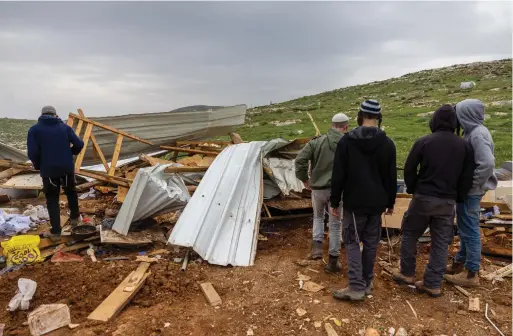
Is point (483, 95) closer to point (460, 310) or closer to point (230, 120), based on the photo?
point (230, 120)

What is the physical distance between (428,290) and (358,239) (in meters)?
1.00

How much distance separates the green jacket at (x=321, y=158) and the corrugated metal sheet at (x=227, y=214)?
1186 millimetres

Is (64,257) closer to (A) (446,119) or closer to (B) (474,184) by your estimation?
(A) (446,119)

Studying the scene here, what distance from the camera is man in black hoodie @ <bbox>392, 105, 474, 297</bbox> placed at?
4059mm


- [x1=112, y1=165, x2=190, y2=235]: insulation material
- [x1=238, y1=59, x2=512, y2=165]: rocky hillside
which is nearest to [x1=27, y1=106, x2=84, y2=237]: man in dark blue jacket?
[x1=112, y1=165, x2=190, y2=235]: insulation material

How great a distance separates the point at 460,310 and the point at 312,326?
62.7 inches

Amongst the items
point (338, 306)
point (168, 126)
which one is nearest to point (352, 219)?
point (338, 306)

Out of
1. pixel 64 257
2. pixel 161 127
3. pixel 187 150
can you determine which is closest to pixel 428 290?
pixel 64 257

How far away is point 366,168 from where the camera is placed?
157 inches

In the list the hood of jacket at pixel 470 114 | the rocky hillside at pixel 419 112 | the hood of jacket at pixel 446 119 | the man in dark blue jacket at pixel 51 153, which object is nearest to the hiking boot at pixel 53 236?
the man in dark blue jacket at pixel 51 153

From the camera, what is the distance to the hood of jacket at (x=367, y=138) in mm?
3924

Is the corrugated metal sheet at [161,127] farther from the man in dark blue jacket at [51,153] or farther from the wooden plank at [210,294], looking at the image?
the wooden plank at [210,294]

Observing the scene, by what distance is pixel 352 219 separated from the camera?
4.18 meters

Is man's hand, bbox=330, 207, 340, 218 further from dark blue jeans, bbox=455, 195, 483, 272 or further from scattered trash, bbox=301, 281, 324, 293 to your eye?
dark blue jeans, bbox=455, 195, 483, 272
